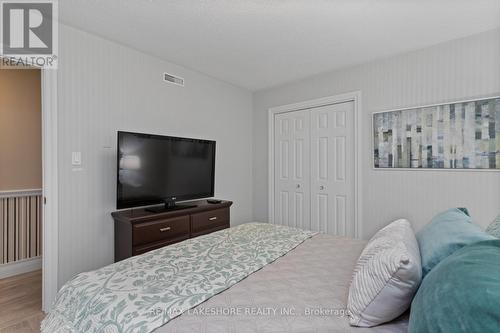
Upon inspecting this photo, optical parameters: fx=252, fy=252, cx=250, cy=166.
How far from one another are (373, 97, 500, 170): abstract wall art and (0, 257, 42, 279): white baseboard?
4304 millimetres

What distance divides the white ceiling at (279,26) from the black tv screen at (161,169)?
992 mm

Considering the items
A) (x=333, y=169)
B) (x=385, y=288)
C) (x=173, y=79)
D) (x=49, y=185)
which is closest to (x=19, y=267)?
(x=49, y=185)

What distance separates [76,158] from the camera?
2350 millimetres

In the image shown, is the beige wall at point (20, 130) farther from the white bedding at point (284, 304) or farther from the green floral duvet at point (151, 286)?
the white bedding at point (284, 304)

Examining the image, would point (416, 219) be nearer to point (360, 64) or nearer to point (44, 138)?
point (360, 64)

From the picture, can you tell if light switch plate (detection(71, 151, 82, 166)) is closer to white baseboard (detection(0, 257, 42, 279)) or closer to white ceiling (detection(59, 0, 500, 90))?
white ceiling (detection(59, 0, 500, 90))

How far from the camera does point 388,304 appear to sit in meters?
0.92

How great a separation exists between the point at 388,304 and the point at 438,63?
2.81 m

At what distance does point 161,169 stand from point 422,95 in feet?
9.72

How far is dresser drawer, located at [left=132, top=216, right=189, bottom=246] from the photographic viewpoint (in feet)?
7.71

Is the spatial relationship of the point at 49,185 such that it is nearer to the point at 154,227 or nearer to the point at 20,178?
the point at 154,227

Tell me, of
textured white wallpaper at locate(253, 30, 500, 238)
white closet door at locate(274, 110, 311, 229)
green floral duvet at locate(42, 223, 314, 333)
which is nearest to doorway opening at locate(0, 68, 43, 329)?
green floral duvet at locate(42, 223, 314, 333)

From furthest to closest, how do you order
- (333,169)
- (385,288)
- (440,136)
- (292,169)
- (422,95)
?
(292,169), (333,169), (422,95), (440,136), (385,288)

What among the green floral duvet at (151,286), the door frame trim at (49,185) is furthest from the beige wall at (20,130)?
the green floral duvet at (151,286)
